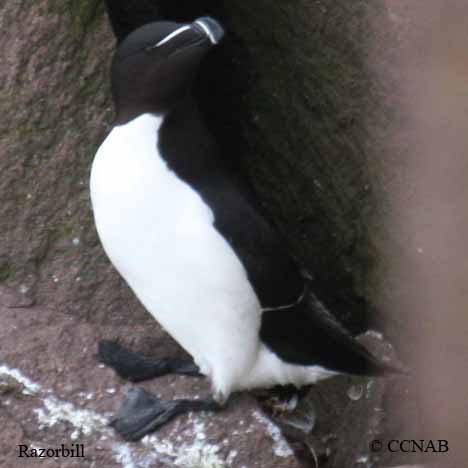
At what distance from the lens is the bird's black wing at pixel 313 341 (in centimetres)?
306

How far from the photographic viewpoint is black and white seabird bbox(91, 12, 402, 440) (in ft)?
9.45

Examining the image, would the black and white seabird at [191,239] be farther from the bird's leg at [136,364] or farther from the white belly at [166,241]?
the bird's leg at [136,364]

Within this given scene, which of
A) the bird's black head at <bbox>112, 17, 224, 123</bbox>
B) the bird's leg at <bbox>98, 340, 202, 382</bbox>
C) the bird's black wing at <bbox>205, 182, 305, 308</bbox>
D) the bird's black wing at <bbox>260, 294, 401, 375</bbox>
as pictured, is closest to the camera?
the bird's black head at <bbox>112, 17, 224, 123</bbox>

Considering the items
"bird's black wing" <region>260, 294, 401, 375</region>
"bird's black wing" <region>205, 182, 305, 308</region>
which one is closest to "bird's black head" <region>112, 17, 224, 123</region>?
"bird's black wing" <region>205, 182, 305, 308</region>

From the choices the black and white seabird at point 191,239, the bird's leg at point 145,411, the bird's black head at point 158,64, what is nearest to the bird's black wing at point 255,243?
the black and white seabird at point 191,239

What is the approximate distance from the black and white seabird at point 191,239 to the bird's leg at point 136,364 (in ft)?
0.51

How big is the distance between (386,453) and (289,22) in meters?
1.21

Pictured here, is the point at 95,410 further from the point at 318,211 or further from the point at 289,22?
the point at 289,22

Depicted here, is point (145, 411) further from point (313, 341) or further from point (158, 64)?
point (158, 64)

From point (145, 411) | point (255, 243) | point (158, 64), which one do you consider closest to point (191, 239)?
point (255, 243)

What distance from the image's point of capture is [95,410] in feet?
10.3

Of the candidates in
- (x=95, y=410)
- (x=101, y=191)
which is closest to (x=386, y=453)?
(x=95, y=410)

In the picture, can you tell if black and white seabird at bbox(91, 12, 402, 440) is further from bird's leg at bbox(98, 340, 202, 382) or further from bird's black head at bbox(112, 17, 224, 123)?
bird's leg at bbox(98, 340, 202, 382)

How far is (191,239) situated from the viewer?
288cm
